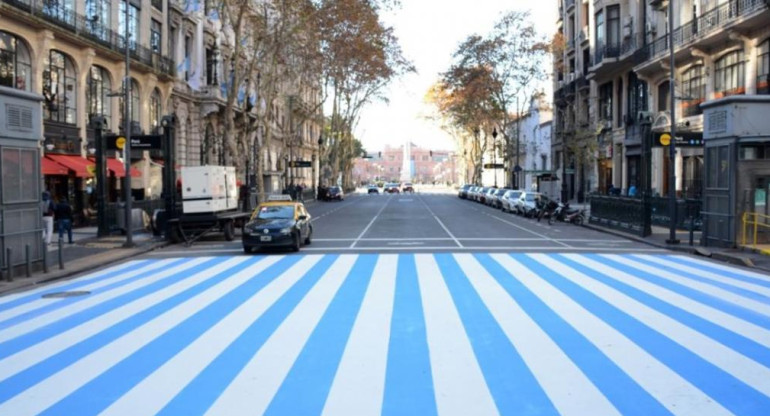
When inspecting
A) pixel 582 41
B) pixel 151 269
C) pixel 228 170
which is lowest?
pixel 151 269

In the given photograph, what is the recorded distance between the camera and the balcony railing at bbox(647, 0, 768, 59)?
27141 mm

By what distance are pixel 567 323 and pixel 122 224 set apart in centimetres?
2087

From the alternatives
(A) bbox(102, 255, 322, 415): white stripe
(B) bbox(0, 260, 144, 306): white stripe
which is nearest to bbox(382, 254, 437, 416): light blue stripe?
(A) bbox(102, 255, 322, 415): white stripe

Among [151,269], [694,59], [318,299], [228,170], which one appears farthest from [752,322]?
[694,59]

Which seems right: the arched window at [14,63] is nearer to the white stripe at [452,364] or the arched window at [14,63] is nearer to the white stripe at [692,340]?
the white stripe at [452,364]

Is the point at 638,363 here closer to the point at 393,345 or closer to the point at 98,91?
the point at 393,345

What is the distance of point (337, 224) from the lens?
31.8m

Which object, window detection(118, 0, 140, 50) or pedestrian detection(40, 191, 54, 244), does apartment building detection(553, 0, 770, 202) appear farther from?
window detection(118, 0, 140, 50)

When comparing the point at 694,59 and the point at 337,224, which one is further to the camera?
the point at 694,59

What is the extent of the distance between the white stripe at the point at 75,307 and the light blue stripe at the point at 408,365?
523 cm

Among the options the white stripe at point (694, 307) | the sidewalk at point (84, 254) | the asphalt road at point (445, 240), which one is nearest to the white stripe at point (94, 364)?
the sidewalk at point (84, 254)

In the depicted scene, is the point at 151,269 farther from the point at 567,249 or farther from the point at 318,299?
the point at 567,249

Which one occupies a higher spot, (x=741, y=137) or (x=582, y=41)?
(x=582, y=41)

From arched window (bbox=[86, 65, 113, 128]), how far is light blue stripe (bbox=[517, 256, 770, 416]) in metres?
27.7
